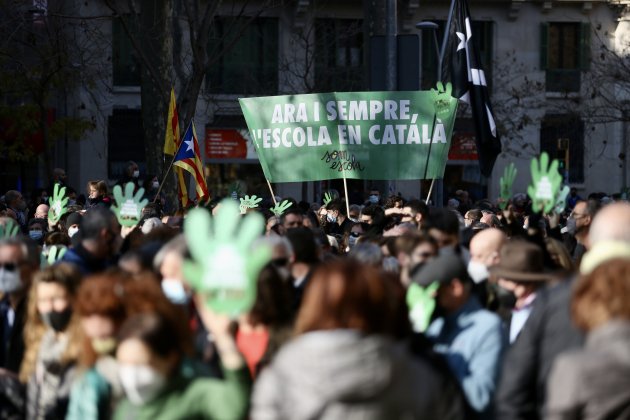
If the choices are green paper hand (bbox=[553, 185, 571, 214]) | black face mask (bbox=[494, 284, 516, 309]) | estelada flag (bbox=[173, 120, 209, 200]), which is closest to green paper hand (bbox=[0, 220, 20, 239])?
black face mask (bbox=[494, 284, 516, 309])

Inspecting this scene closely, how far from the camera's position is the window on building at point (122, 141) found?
34250 mm

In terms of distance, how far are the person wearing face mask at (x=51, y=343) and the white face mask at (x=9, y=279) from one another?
0.50 metres

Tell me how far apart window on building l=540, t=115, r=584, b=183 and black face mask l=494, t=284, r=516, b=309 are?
93.2 ft

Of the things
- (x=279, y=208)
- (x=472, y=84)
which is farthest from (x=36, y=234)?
(x=472, y=84)

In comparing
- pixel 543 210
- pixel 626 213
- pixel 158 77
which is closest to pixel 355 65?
pixel 158 77

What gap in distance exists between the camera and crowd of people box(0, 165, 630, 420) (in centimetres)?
445

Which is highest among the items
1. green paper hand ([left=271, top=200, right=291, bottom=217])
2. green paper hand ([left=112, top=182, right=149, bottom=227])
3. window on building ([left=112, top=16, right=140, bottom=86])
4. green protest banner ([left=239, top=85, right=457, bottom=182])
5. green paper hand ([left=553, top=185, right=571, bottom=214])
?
window on building ([left=112, top=16, right=140, bottom=86])

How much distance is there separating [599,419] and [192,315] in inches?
93.8

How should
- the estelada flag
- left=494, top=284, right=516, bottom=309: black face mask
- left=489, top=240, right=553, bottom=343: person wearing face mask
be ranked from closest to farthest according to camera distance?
left=489, top=240, right=553, bottom=343: person wearing face mask, left=494, top=284, right=516, bottom=309: black face mask, the estelada flag

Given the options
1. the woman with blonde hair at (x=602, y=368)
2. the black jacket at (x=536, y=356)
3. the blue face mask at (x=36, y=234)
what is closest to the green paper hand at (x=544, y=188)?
the black jacket at (x=536, y=356)

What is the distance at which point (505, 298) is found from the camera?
23.0ft

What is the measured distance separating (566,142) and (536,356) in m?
31.0

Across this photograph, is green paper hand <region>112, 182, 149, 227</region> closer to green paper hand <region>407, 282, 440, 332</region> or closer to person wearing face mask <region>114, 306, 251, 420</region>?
green paper hand <region>407, 282, 440, 332</region>

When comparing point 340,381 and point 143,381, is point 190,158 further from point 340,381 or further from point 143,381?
point 340,381
